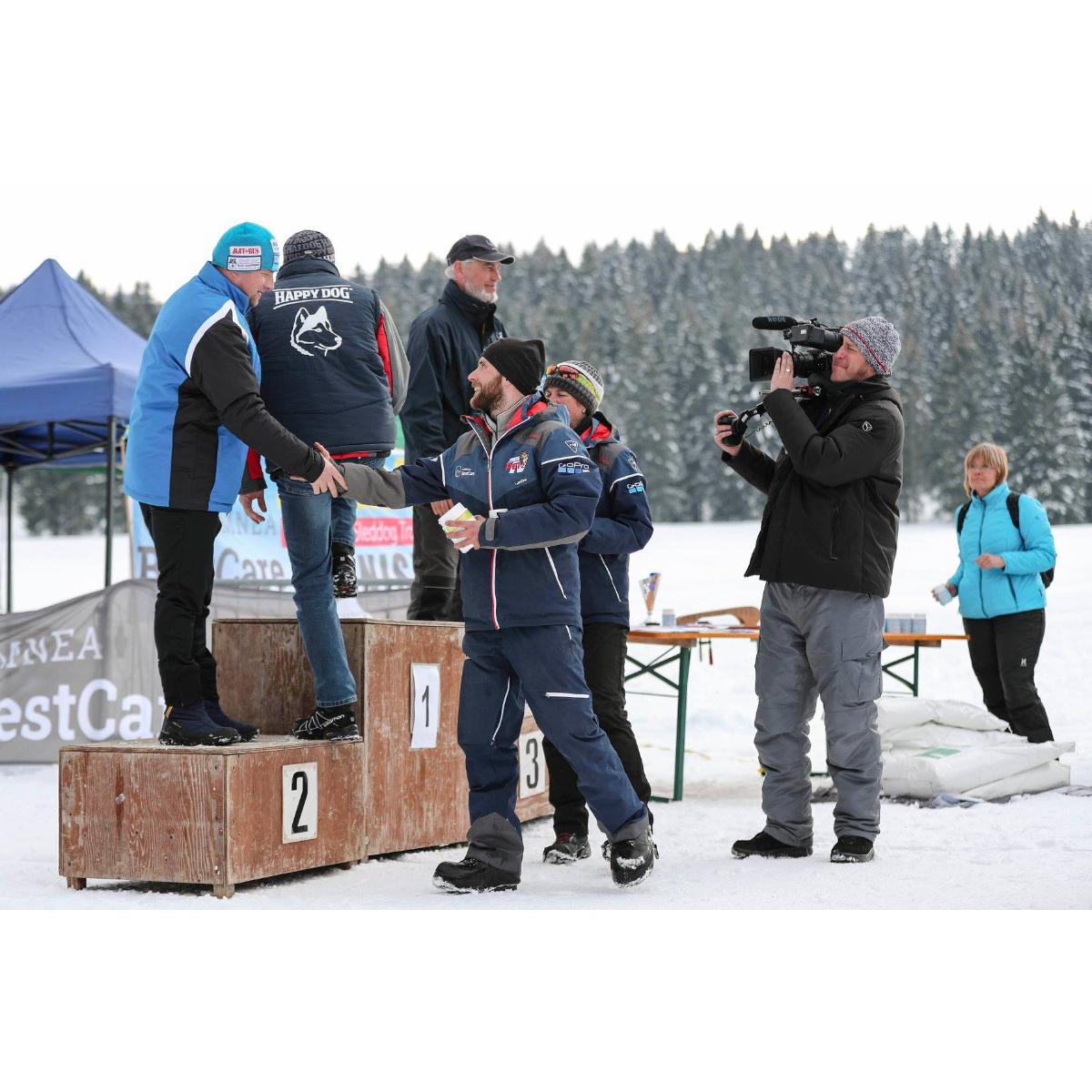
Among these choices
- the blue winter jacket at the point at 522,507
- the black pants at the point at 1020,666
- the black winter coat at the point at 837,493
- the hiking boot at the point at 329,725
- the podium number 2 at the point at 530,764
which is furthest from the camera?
the black pants at the point at 1020,666

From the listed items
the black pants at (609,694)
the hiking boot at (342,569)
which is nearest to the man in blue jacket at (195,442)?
the hiking boot at (342,569)

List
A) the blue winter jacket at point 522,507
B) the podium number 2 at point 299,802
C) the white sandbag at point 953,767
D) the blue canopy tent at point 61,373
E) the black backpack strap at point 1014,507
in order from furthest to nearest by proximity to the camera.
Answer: the blue canopy tent at point 61,373 < the black backpack strap at point 1014,507 < the white sandbag at point 953,767 < the podium number 2 at point 299,802 < the blue winter jacket at point 522,507

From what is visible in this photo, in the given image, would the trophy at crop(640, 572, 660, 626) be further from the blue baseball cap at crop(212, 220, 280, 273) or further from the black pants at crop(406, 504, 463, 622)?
the blue baseball cap at crop(212, 220, 280, 273)

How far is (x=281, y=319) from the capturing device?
4.25 metres

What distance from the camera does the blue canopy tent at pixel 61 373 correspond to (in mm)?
8766

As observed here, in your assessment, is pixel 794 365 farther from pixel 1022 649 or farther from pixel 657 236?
pixel 657 236

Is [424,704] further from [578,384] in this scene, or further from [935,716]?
[935,716]

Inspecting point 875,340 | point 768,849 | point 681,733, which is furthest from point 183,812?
point 681,733

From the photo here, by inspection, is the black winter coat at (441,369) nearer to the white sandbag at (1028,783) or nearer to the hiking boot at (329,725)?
the hiking boot at (329,725)

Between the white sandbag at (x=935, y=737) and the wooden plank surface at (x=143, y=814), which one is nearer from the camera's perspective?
the wooden plank surface at (x=143, y=814)

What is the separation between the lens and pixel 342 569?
4.45m

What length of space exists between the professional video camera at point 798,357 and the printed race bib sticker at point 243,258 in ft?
5.64

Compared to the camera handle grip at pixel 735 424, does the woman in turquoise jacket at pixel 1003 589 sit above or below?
below

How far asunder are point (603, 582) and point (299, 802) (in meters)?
1.31
